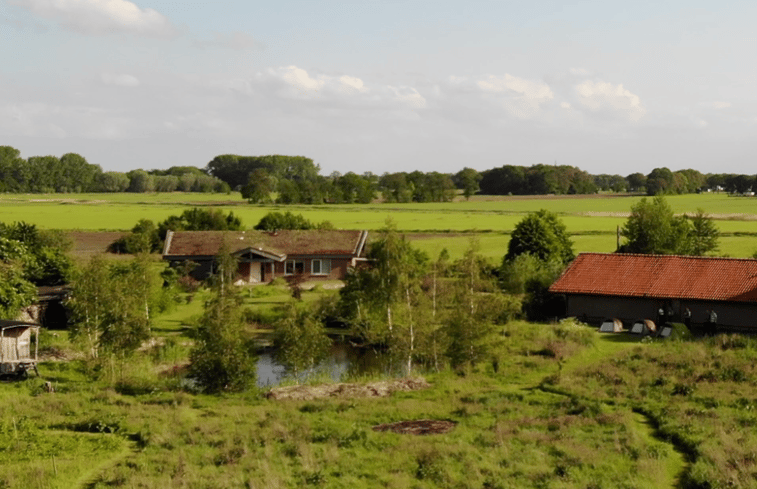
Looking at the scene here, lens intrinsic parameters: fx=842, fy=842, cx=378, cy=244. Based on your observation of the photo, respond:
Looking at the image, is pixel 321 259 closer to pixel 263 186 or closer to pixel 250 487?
pixel 250 487

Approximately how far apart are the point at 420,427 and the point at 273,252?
35.0 meters

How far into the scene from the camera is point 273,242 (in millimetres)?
62656

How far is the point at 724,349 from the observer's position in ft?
118

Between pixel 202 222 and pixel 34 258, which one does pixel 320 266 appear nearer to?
pixel 202 222

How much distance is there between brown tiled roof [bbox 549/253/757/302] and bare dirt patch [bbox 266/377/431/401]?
1482cm

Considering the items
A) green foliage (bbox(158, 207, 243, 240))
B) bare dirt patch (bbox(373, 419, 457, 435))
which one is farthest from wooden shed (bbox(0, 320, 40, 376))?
green foliage (bbox(158, 207, 243, 240))

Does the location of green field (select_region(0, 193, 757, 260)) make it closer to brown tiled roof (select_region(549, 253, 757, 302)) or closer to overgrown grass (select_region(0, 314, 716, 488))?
brown tiled roof (select_region(549, 253, 757, 302))

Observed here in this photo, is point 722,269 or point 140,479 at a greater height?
point 722,269

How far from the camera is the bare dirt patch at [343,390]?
30984mm

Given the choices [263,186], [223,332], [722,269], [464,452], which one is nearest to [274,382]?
[223,332]

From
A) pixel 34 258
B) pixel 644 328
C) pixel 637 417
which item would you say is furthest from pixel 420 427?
pixel 34 258

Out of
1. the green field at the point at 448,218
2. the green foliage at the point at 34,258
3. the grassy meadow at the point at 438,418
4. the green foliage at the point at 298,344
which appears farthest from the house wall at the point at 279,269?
the green foliage at the point at 298,344

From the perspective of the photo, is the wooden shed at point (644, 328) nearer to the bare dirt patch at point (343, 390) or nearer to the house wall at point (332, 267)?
the bare dirt patch at point (343, 390)

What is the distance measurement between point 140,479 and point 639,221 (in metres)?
44.5
